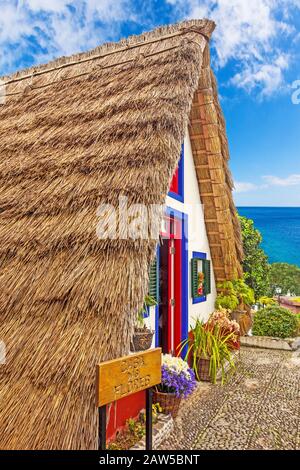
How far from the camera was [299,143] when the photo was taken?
72.0 m

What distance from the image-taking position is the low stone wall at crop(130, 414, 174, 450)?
3932 mm

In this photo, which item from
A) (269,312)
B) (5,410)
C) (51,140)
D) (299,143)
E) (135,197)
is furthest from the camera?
(299,143)

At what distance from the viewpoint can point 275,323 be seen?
9367 mm

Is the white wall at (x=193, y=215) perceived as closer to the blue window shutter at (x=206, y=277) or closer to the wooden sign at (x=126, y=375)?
the blue window shutter at (x=206, y=277)

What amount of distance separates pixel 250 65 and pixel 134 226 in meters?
Answer: 66.0

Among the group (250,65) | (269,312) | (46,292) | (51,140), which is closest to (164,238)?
(51,140)

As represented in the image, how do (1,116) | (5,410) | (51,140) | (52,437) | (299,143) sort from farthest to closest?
(299,143)
(1,116)
(51,140)
(5,410)
(52,437)

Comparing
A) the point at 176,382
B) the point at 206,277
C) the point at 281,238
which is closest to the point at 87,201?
the point at 176,382

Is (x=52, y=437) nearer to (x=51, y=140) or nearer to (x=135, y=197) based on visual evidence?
(x=135, y=197)

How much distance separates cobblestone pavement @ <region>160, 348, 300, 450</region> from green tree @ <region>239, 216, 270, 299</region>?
537 cm

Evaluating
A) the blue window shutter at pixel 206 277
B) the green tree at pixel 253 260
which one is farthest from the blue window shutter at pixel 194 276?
the green tree at pixel 253 260

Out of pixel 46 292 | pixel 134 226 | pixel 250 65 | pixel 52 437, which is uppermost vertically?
pixel 250 65

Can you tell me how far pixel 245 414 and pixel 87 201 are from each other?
11.0 feet

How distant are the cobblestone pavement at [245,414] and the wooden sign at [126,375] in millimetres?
1627
